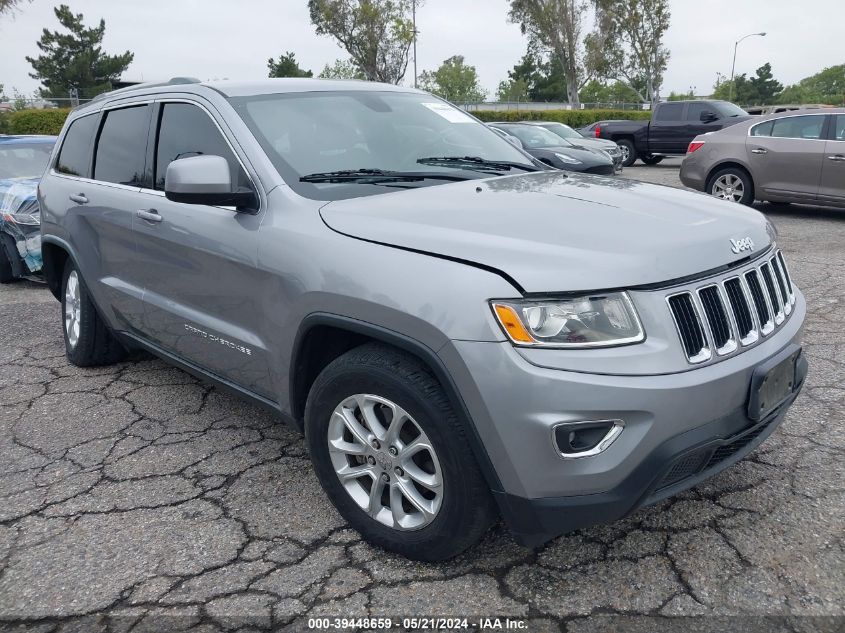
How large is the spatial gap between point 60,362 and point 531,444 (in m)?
4.03

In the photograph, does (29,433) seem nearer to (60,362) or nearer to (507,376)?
(60,362)

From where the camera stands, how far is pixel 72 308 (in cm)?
488

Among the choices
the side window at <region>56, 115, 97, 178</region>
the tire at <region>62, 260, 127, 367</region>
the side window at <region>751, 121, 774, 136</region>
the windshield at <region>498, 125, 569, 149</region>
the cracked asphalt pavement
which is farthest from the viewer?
the windshield at <region>498, 125, 569, 149</region>

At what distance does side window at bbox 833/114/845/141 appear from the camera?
9.10 metres

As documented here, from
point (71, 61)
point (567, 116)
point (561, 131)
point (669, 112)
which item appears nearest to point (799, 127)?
point (561, 131)

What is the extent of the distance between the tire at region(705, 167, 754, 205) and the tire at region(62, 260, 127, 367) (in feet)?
26.5

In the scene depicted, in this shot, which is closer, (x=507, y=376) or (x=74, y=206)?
(x=507, y=376)

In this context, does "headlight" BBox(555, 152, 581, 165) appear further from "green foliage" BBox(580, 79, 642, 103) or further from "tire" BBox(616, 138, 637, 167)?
"green foliage" BBox(580, 79, 642, 103)

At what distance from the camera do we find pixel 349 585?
8.38ft

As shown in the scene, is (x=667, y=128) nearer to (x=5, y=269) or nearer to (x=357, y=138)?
(x=5, y=269)

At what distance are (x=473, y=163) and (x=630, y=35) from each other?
56.7 metres

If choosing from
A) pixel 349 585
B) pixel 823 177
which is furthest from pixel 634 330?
pixel 823 177

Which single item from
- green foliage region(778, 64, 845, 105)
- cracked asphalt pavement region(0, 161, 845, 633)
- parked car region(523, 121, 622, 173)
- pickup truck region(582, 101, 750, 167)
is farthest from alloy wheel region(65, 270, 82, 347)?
green foliage region(778, 64, 845, 105)

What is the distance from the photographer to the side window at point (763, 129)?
32.1ft
